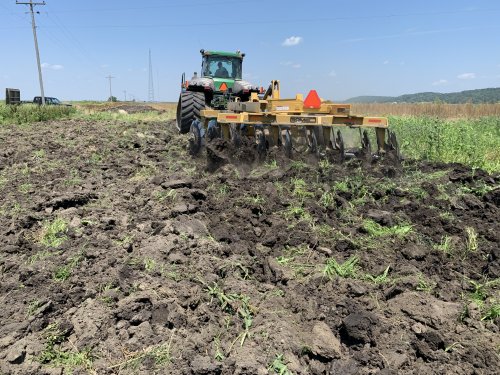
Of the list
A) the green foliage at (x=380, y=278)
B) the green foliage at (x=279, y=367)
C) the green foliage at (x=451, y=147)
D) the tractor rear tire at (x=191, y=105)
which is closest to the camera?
the green foliage at (x=279, y=367)

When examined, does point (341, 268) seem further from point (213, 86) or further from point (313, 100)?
point (213, 86)

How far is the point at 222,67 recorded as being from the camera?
40.3ft

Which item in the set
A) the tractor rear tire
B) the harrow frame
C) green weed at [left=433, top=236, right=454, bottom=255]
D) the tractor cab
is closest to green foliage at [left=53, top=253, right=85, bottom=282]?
green weed at [left=433, top=236, right=454, bottom=255]

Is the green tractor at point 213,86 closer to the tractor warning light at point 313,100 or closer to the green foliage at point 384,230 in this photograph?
the tractor warning light at point 313,100

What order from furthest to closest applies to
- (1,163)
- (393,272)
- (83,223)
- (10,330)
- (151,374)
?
1. (1,163)
2. (83,223)
3. (393,272)
4. (10,330)
5. (151,374)

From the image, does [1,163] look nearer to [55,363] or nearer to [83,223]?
[83,223]

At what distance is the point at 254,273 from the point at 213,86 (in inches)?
324

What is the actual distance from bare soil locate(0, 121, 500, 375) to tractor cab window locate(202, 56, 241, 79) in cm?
627

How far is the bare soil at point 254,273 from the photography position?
2809mm

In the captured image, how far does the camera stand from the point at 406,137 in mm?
11609

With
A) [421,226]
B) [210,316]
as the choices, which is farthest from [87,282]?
[421,226]

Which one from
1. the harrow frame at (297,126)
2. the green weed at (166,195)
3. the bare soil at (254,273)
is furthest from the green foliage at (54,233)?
the harrow frame at (297,126)

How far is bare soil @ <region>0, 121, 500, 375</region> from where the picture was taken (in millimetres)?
2809

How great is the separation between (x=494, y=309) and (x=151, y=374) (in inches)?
100
